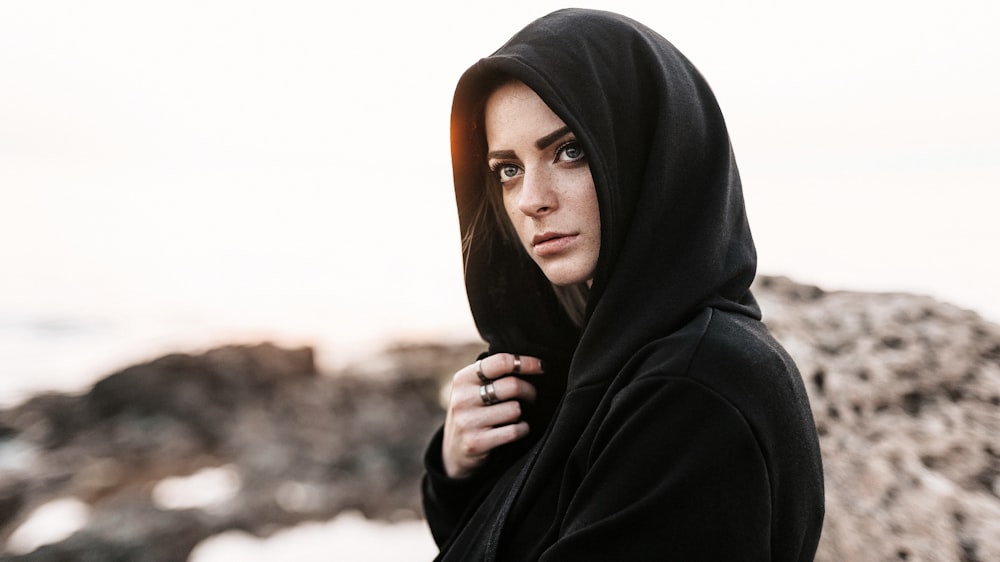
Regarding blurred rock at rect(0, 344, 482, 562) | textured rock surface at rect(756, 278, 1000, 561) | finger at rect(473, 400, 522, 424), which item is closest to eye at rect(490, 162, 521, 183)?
finger at rect(473, 400, 522, 424)

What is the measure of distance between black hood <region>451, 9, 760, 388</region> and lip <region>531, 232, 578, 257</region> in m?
0.12

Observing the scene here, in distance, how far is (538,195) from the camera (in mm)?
1726

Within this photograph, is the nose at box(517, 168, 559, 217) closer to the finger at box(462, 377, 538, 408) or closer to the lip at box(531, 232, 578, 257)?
the lip at box(531, 232, 578, 257)

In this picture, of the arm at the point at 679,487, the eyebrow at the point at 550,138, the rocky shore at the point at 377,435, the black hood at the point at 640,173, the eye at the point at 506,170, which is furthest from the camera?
the rocky shore at the point at 377,435

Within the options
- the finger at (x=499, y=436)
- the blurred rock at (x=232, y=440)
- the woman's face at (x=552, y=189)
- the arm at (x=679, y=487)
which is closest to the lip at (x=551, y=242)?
the woman's face at (x=552, y=189)

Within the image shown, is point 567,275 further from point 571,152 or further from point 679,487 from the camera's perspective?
point 679,487

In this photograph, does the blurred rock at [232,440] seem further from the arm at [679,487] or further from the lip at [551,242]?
the arm at [679,487]

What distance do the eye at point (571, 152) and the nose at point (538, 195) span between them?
5 centimetres

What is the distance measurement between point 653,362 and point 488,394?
0.79 m

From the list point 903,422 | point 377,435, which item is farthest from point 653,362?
point 377,435

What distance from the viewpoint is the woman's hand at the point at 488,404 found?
2.12 metres

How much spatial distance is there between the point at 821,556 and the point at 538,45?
161 centimetres

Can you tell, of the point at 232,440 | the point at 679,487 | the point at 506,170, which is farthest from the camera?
the point at 232,440

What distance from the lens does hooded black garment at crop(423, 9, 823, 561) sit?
4.33ft
